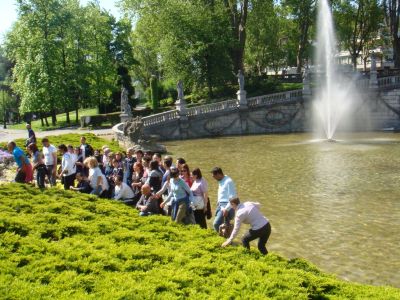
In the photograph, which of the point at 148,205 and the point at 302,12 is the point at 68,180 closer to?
the point at 148,205

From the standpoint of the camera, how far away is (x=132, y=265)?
793cm

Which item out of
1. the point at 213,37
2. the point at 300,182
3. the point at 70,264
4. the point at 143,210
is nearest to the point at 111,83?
the point at 213,37

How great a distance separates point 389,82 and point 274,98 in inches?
394

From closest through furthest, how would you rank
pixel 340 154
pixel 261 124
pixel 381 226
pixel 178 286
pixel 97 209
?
pixel 178 286
pixel 97 209
pixel 381 226
pixel 340 154
pixel 261 124

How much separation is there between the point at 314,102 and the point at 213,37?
12261 mm

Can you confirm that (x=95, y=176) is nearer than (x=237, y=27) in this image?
Yes

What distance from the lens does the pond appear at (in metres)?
11.4

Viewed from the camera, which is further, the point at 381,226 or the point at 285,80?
the point at 285,80

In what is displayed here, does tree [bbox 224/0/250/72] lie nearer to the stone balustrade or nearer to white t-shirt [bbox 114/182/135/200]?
the stone balustrade

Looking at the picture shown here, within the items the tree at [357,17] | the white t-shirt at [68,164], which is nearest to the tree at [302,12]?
the tree at [357,17]

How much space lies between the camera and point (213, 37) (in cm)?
4691

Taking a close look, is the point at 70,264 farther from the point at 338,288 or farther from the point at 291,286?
the point at 338,288

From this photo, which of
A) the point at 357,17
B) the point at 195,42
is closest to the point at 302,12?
the point at 357,17

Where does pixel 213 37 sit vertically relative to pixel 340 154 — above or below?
above
